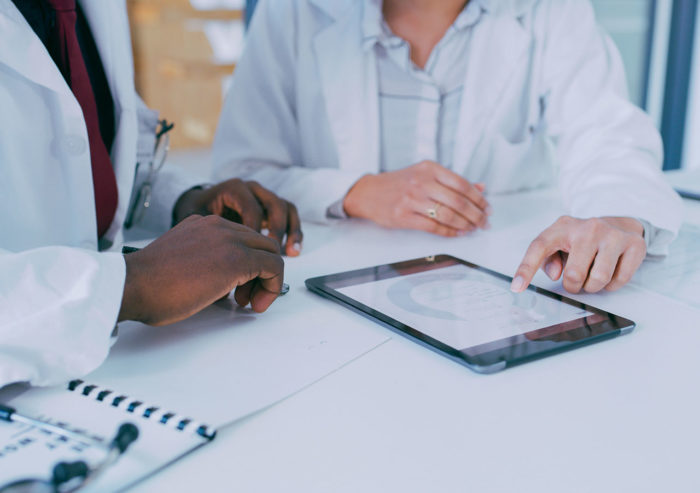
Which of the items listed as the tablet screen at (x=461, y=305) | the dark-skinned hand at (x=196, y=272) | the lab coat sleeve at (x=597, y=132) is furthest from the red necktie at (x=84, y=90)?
the lab coat sleeve at (x=597, y=132)

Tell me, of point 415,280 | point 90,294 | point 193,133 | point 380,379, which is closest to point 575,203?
point 415,280

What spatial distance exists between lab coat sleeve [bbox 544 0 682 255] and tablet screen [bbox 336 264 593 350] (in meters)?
0.27

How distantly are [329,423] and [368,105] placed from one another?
2.95 feet

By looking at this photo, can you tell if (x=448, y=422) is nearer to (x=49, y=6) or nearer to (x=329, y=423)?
(x=329, y=423)

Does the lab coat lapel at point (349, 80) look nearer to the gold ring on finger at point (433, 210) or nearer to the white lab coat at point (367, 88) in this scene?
the white lab coat at point (367, 88)

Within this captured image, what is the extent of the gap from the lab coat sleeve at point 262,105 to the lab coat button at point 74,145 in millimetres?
432

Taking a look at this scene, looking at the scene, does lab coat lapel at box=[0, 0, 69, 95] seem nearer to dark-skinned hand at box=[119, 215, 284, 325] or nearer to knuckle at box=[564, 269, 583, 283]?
dark-skinned hand at box=[119, 215, 284, 325]

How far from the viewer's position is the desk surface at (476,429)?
1.28 ft

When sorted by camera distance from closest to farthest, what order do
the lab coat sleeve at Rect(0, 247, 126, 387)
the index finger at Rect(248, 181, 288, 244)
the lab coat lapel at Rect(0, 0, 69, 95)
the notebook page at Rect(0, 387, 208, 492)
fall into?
1. the notebook page at Rect(0, 387, 208, 492)
2. the lab coat sleeve at Rect(0, 247, 126, 387)
3. the lab coat lapel at Rect(0, 0, 69, 95)
4. the index finger at Rect(248, 181, 288, 244)

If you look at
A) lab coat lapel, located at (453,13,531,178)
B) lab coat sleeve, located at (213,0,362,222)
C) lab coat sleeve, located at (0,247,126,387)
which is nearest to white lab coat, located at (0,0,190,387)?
lab coat sleeve, located at (0,247,126,387)

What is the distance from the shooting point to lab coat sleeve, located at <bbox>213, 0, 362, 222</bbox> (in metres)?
1.25

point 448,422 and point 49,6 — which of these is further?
point 49,6

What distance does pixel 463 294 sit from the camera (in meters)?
0.68

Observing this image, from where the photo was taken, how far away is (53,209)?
0.84 m
